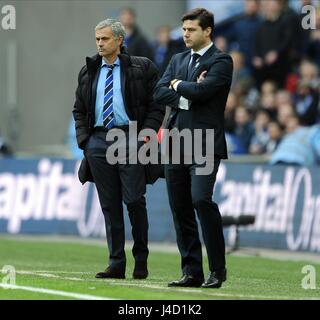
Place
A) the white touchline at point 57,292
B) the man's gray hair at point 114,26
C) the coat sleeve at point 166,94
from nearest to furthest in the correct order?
1. the white touchline at point 57,292
2. the coat sleeve at point 166,94
3. the man's gray hair at point 114,26

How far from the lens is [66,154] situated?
931 inches

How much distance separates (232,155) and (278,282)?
8160 mm

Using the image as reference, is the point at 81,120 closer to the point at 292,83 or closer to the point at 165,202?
the point at 165,202

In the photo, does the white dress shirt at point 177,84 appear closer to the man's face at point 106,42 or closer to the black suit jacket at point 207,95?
the black suit jacket at point 207,95

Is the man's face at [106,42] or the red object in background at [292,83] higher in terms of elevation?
the man's face at [106,42]

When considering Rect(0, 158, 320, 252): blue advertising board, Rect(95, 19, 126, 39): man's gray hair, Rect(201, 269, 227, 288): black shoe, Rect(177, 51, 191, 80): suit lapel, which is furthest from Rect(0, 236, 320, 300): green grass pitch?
Rect(95, 19, 126, 39): man's gray hair

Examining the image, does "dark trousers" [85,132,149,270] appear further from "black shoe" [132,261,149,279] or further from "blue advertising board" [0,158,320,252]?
"blue advertising board" [0,158,320,252]

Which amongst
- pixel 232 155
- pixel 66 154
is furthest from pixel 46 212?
pixel 232 155

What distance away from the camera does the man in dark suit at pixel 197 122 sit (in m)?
11.0

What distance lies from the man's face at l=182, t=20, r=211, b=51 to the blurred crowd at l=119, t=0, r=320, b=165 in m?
8.53

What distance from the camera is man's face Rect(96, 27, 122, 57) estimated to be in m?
11.8

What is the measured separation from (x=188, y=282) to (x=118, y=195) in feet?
4.15

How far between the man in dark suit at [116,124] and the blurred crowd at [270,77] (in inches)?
307

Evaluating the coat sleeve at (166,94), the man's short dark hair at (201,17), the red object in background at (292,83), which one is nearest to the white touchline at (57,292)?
the coat sleeve at (166,94)
